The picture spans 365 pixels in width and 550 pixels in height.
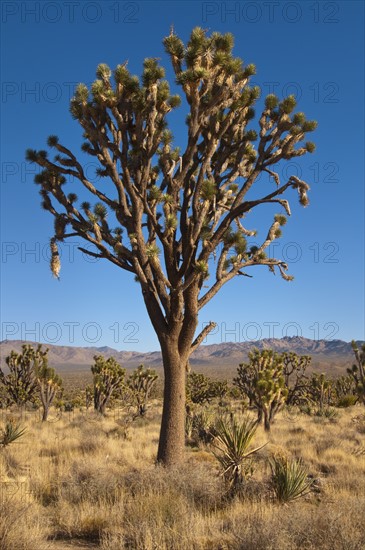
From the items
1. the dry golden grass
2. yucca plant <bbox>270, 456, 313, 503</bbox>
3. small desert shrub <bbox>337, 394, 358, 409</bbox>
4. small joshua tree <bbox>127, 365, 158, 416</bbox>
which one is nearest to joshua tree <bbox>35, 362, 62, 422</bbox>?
small joshua tree <bbox>127, 365, 158, 416</bbox>

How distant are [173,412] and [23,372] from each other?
1769 centimetres

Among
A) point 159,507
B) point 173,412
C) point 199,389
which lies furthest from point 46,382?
point 159,507

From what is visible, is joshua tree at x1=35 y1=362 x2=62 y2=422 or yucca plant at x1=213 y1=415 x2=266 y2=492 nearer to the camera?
yucca plant at x1=213 y1=415 x2=266 y2=492

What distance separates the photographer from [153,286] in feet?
30.7

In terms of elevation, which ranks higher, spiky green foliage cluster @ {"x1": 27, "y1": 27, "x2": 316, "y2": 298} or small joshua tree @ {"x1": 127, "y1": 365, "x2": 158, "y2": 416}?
spiky green foliage cluster @ {"x1": 27, "y1": 27, "x2": 316, "y2": 298}

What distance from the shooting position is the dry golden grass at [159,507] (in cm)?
475

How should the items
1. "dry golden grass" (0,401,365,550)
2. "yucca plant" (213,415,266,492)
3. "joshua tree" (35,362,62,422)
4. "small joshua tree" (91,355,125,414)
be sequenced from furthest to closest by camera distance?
"small joshua tree" (91,355,125,414) → "joshua tree" (35,362,62,422) → "yucca plant" (213,415,266,492) → "dry golden grass" (0,401,365,550)

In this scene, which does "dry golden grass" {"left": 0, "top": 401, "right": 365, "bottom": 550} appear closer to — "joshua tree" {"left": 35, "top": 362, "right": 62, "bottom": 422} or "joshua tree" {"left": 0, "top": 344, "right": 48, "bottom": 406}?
"joshua tree" {"left": 35, "top": 362, "right": 62, "bottom": 422}

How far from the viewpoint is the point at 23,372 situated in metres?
24.4

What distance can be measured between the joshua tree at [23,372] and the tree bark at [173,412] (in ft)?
53.3

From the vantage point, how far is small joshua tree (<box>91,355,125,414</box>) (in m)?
25.0

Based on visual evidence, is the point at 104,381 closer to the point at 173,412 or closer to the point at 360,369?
→ the point at 360,369

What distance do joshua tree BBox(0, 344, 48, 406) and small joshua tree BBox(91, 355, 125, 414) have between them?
3039 mm

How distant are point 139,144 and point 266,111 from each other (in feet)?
10.0
